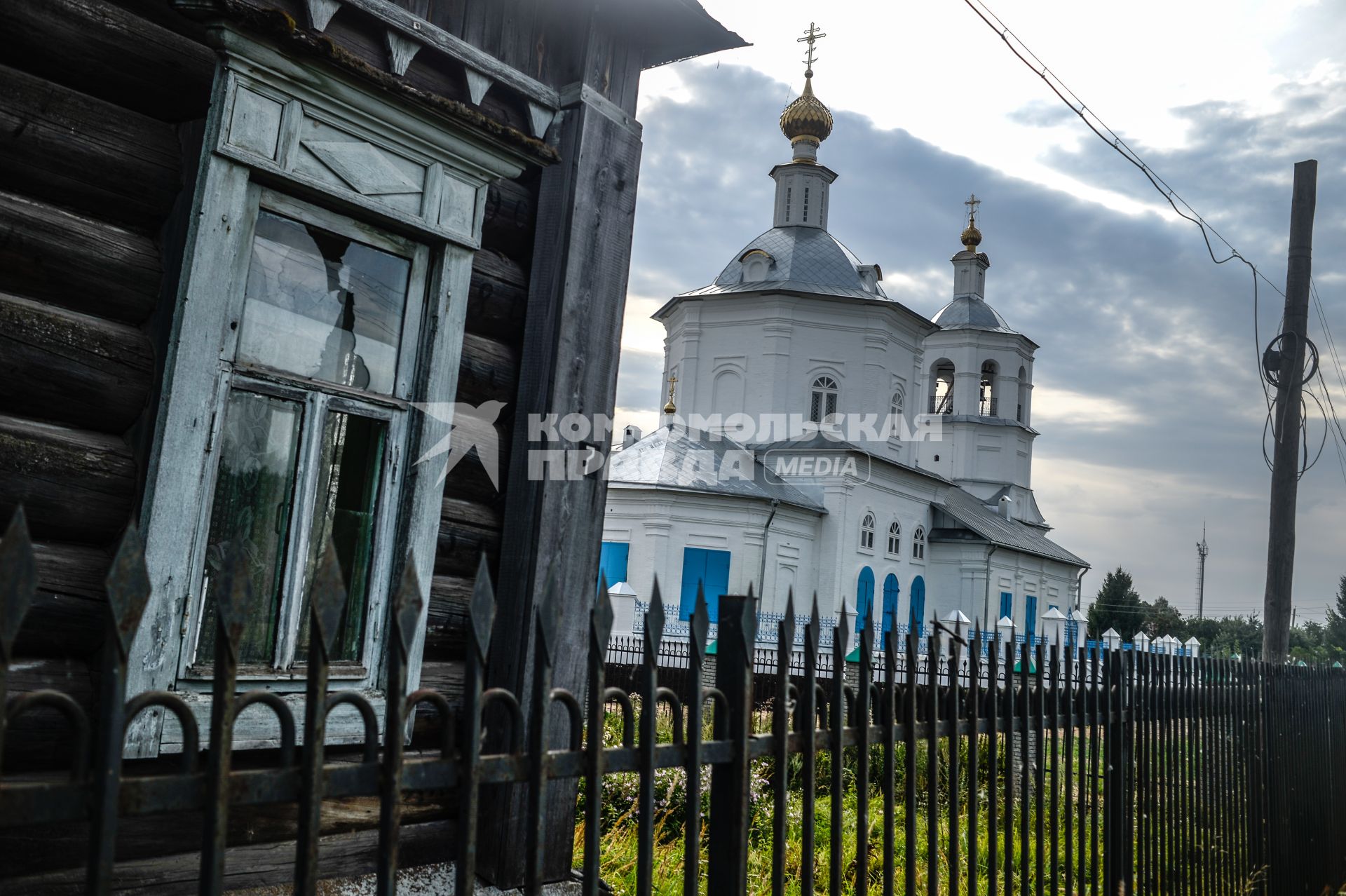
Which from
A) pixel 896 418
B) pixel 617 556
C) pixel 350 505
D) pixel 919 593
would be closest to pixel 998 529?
pixel 919 593

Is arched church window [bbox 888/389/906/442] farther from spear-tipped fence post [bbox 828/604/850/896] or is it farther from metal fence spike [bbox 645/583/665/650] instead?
metal fence spike [bbox 645/583/665/650]

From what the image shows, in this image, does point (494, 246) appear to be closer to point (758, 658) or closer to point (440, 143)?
point (440, 143)

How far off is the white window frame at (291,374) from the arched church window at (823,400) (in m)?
23.6

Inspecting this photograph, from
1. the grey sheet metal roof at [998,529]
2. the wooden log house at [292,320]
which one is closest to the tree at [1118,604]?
the grey sheet metal roof at [998,529]

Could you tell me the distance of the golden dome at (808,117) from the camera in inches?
1142

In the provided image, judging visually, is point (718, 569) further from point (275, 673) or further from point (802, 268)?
point (275, 673)

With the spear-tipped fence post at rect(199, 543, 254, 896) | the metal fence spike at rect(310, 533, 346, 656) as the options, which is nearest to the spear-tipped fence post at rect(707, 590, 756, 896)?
the metal fence spike at rect(310, 533, 346, 656)

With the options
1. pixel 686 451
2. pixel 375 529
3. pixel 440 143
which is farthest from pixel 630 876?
pixel 686 451

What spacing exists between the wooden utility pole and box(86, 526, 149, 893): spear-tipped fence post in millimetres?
10251

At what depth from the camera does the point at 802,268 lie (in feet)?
92.4

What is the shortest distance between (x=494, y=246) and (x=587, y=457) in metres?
0.87

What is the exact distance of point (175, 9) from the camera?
2787 mm

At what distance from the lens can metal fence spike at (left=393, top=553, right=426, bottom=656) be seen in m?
1.31

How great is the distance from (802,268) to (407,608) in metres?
27.6
